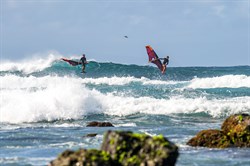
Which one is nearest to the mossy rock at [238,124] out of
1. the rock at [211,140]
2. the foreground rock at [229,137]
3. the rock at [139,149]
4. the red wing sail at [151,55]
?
the foreground rock at [229,137]

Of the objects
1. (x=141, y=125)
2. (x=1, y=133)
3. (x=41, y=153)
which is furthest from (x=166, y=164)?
(x=141, y=125)

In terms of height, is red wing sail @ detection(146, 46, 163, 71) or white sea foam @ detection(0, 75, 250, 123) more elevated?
red wing sail @ detection(146, 46, 163, 71)

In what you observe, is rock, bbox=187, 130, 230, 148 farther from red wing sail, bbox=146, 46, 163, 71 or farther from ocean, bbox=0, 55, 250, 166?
red wing sail, bbox=146, 46, 163, 71

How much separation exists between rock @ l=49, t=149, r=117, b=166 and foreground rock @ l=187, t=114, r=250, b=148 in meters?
7.42

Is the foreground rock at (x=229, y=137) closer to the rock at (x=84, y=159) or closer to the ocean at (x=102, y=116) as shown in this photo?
the ocean at (x=102, y=116)

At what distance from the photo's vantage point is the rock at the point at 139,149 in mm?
9453

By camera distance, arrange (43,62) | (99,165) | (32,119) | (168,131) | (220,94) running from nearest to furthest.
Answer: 1. (99,165)
2. (168,131)
3. (32,119)
4. (220,94)
5. (43,62)

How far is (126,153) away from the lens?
976 centimetres

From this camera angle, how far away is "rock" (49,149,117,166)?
9273 mm

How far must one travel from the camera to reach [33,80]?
56969 millimetres

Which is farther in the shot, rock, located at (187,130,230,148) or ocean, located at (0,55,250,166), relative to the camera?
rock, located at (187,130,230,148)

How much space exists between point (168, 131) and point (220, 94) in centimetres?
2008

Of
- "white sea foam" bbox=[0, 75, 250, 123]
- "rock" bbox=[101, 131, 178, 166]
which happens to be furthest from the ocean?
"rock" bbox=[101, 131, 178, 166]

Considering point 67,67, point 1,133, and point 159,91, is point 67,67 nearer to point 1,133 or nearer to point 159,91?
point 159,91
